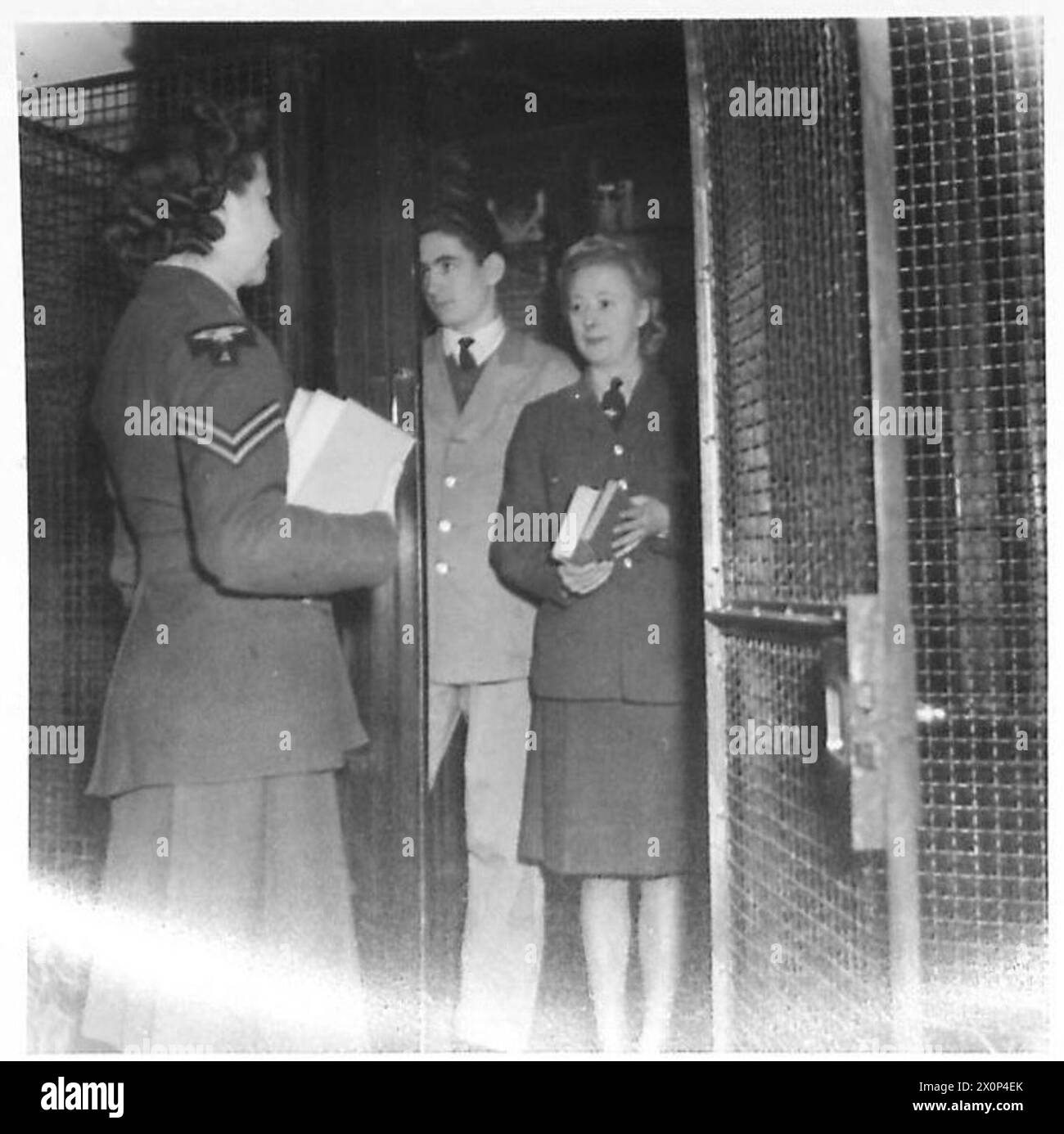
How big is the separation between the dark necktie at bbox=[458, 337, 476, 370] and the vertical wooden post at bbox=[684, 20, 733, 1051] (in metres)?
0.30

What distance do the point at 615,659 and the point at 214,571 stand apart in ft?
1.80

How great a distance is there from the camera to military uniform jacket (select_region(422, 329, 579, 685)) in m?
1.87

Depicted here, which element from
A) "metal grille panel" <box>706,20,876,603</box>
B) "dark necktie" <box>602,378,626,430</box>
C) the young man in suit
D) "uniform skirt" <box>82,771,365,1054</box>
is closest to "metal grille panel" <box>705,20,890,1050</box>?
"metal grille panel" <box>706,20,876,603</box>

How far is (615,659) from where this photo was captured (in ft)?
6.13

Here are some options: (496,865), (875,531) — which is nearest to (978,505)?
(875,531)

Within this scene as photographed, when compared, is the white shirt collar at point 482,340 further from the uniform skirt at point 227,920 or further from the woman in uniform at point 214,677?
the uniform skirt at point 227,920

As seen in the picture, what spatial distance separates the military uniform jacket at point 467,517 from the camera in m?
1.87

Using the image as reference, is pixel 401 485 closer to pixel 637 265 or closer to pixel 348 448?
pixel 348 448

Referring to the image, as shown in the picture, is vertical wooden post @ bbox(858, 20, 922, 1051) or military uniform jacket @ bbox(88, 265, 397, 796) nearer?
vertical wooden post @ bbox(858, 20, 922, 1051)

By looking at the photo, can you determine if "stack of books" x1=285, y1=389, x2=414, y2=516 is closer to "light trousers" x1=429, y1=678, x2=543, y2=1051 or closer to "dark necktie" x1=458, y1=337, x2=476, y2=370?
"dark necktie" x1=458, y1=337, x2=476, y2=370

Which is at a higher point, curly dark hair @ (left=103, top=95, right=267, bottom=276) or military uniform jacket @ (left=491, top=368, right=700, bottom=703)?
curly dark hair @ (left=103, top=95, right=267, bottom=276)

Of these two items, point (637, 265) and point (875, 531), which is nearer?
point (875, 531)

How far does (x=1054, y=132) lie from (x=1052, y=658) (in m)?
0.70

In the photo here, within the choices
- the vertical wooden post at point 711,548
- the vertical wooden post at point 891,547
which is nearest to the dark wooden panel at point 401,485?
the vertical wooden post at point 711,548
